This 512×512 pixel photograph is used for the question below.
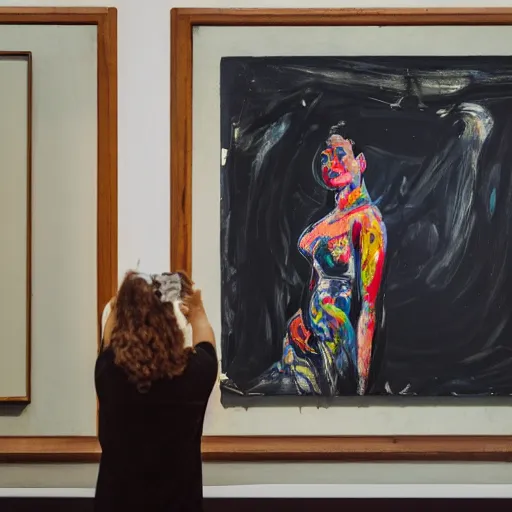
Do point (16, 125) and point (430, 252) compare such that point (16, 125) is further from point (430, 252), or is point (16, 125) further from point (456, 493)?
point (456, 493)

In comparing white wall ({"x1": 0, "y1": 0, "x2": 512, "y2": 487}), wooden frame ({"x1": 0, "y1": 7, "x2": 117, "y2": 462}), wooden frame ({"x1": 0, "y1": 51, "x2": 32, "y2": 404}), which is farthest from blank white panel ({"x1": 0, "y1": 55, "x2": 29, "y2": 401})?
white wall ({"x1": 0, "y1": 0, "x2": 512, "y2": 487})

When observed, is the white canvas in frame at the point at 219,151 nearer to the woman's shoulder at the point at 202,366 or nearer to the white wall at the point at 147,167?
the white wall at the point at 147,167

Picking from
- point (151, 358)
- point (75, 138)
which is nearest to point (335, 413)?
point (151, 358)

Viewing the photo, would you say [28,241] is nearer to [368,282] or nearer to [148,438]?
[148,438]

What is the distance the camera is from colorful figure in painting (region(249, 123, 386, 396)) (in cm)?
246

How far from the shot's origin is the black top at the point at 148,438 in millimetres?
1798

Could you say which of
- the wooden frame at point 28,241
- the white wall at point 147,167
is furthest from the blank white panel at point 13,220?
the white wall at point 147,167

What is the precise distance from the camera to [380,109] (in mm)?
2479

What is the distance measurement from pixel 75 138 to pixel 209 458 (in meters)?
1.17

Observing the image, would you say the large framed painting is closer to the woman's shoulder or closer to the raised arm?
the raised arm

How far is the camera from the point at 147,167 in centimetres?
248

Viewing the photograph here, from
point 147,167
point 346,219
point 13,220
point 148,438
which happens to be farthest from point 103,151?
point 148,438

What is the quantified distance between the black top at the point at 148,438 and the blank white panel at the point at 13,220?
753 mm

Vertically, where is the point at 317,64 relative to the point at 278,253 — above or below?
above
